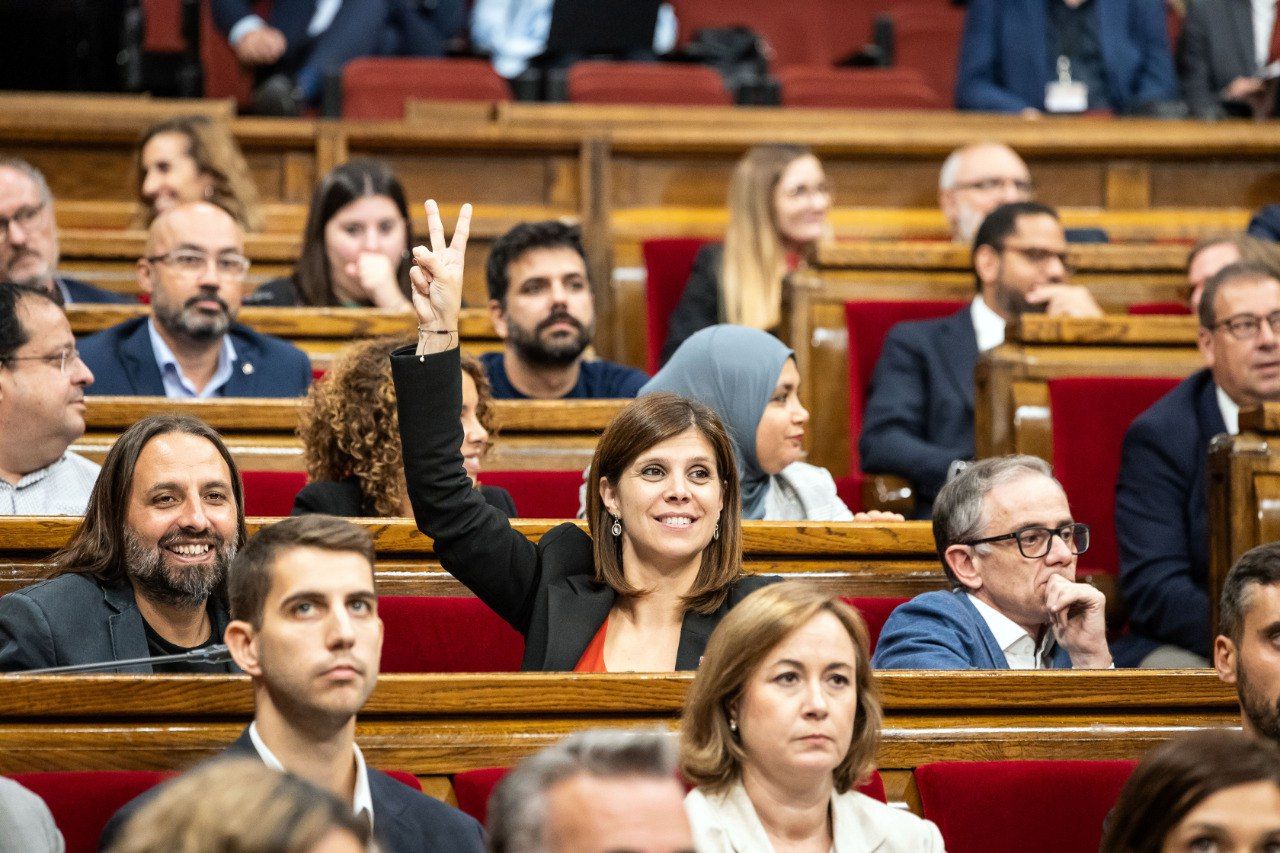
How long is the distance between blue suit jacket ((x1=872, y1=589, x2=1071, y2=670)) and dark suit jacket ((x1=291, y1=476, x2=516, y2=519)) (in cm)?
40

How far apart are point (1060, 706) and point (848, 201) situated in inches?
74.2

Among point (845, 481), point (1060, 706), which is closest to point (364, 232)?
point (845, 481)

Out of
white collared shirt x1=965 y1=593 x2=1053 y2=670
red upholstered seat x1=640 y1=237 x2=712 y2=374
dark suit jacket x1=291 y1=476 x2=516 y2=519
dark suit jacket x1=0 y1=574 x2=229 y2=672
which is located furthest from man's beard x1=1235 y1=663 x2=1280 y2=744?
red upholstered seat x1=640 y1=237 x2=712 y2=374

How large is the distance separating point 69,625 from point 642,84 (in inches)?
86.7

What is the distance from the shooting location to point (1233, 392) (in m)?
1.98

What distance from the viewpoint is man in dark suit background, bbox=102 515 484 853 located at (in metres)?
1.08

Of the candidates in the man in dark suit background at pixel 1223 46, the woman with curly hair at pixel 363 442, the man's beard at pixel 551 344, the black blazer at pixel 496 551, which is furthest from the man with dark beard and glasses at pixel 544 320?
the man in dark suit background at pixel 1223 46

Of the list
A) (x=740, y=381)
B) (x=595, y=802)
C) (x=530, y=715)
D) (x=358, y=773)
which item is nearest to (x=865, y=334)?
(x=740, y=381)

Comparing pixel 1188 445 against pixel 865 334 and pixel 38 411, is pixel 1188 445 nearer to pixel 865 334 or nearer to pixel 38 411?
pixel 865 334

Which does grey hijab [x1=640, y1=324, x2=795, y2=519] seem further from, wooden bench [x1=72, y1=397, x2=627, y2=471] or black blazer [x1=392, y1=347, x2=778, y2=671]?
black blazer [x1=392, y1=347, x2=778, y2=671]

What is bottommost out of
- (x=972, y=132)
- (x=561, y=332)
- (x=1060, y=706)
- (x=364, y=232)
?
(x=1060, y=706)

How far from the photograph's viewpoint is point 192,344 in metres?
2.13

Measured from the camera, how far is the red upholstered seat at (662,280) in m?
2.77

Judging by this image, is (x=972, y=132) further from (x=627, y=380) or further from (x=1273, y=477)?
(x=1273, y=477)
